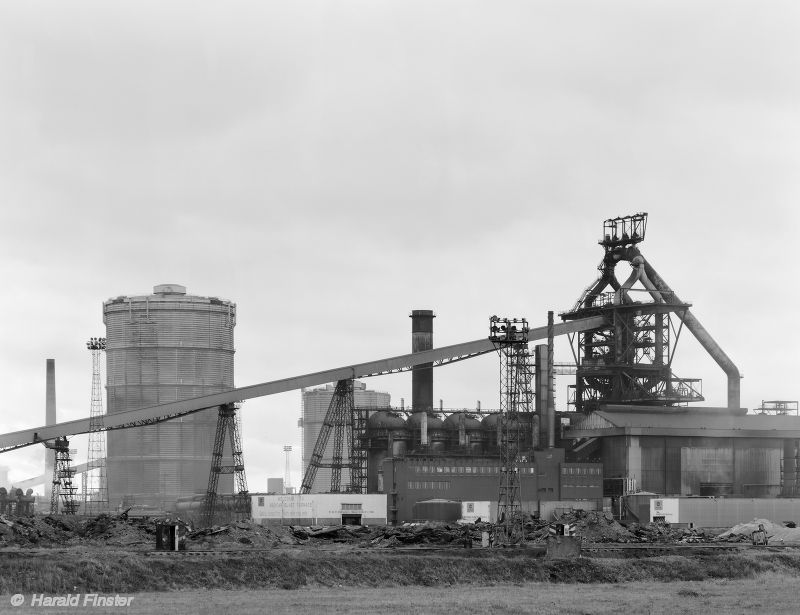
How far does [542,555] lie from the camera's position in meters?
73.7

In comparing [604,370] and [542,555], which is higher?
[604,370]

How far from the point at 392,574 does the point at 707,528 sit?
58602 millimetres

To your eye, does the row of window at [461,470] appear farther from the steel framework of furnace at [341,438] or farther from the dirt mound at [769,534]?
the dirt mound at [769,534]

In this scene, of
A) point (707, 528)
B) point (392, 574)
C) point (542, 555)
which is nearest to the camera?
point (392, 574)

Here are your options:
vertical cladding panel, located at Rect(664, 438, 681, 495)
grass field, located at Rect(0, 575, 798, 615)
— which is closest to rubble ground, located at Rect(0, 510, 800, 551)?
grass field, located at Rect(0, 575, 798, 615)

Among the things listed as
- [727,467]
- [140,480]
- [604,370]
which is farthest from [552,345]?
[140,480]

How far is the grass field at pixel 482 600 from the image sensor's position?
52.7 metres

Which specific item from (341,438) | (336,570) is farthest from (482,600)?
(341,438)

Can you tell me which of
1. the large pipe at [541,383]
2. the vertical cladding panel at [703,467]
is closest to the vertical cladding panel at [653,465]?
the vertical cladding panel at [703,467]

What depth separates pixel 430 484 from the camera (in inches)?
4951

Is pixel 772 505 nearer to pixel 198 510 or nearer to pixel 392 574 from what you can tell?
pixel 198 510

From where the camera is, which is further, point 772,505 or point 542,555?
point 772,505

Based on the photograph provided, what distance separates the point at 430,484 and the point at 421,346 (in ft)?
63.0

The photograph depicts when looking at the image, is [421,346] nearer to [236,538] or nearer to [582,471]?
[582,471]
